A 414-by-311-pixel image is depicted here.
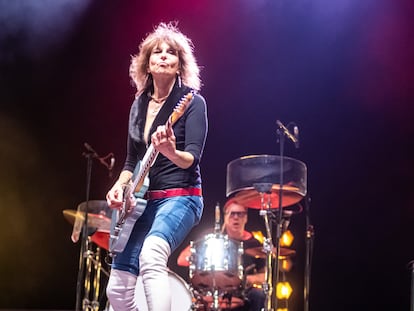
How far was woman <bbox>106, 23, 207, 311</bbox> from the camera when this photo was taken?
255cm

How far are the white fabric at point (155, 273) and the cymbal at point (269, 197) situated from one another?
8.31 ft

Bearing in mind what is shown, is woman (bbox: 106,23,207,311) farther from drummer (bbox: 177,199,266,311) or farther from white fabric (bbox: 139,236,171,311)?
drummer (bbox: 177,199,266,311)

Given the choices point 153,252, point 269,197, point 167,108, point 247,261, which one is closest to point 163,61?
point 167,108

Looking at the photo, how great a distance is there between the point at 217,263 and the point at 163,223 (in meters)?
3.04

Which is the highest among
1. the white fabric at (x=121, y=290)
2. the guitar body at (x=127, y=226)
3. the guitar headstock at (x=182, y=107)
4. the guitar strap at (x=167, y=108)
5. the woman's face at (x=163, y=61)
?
the woman's face at (x=163, y=61)

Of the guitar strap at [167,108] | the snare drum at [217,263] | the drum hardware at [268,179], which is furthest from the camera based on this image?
the snare drum at [217,263]

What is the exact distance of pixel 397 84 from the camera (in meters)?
6.29

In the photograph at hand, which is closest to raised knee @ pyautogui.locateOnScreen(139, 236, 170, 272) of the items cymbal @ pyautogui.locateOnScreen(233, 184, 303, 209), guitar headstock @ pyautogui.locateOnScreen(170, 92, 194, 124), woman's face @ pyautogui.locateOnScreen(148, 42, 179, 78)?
guitar headstock @ pyautogui.locateOnScreen(170, 92, 194, 124)

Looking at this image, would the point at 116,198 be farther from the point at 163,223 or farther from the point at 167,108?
the point at 167,108

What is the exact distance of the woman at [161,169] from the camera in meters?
→ 2.55

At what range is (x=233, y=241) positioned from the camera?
5691mm

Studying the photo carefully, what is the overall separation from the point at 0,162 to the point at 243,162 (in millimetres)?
3470

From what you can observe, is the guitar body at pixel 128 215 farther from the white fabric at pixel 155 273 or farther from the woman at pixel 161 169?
the white fabric at pixel 155 273

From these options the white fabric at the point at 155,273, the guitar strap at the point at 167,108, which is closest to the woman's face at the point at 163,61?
the guitar strap at the point at 167,108
